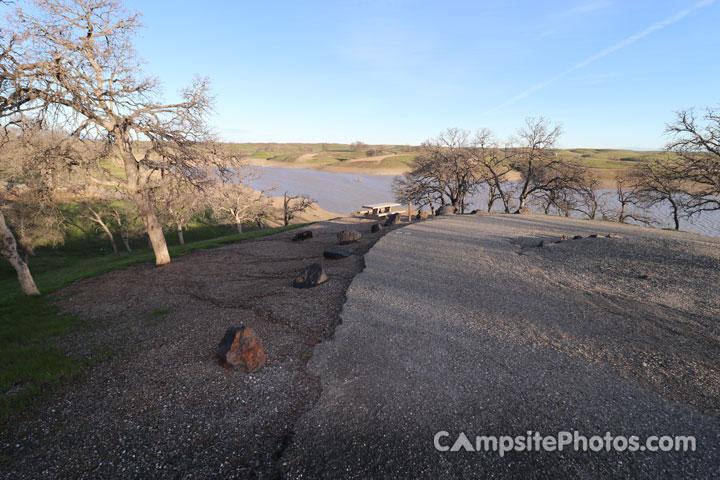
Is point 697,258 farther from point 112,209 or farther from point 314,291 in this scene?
point 112,209

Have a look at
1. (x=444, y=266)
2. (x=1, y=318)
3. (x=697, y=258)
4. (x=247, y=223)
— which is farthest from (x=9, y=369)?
(x=247, y=223)

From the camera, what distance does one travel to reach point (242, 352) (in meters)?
6.16

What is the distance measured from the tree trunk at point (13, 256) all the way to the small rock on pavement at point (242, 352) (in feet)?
33.1

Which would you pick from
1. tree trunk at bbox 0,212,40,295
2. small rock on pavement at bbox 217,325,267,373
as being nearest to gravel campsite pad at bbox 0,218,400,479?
small rock on pavement at bbox 217,325,267,373

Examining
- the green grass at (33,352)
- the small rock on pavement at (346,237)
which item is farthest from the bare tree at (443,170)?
the green grass at (33,352)

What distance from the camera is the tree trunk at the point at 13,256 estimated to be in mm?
10425

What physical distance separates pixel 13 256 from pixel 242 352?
37.8ft

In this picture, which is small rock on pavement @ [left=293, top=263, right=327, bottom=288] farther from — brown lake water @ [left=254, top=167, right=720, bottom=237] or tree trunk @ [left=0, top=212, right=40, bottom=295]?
brown lake water @ [left=254, top=167, right=720, bottom=237]

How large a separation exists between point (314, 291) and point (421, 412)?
6.09m

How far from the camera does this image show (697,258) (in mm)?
11469

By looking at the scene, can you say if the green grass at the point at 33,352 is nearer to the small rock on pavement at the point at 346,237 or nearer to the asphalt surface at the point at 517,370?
the asphalt surface at the point at 517,370

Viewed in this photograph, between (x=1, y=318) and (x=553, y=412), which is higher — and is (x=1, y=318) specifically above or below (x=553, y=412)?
above

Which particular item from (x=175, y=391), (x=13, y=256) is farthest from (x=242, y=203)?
(x=175, y=391)

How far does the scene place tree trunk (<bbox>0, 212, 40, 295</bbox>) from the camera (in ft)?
34.2
